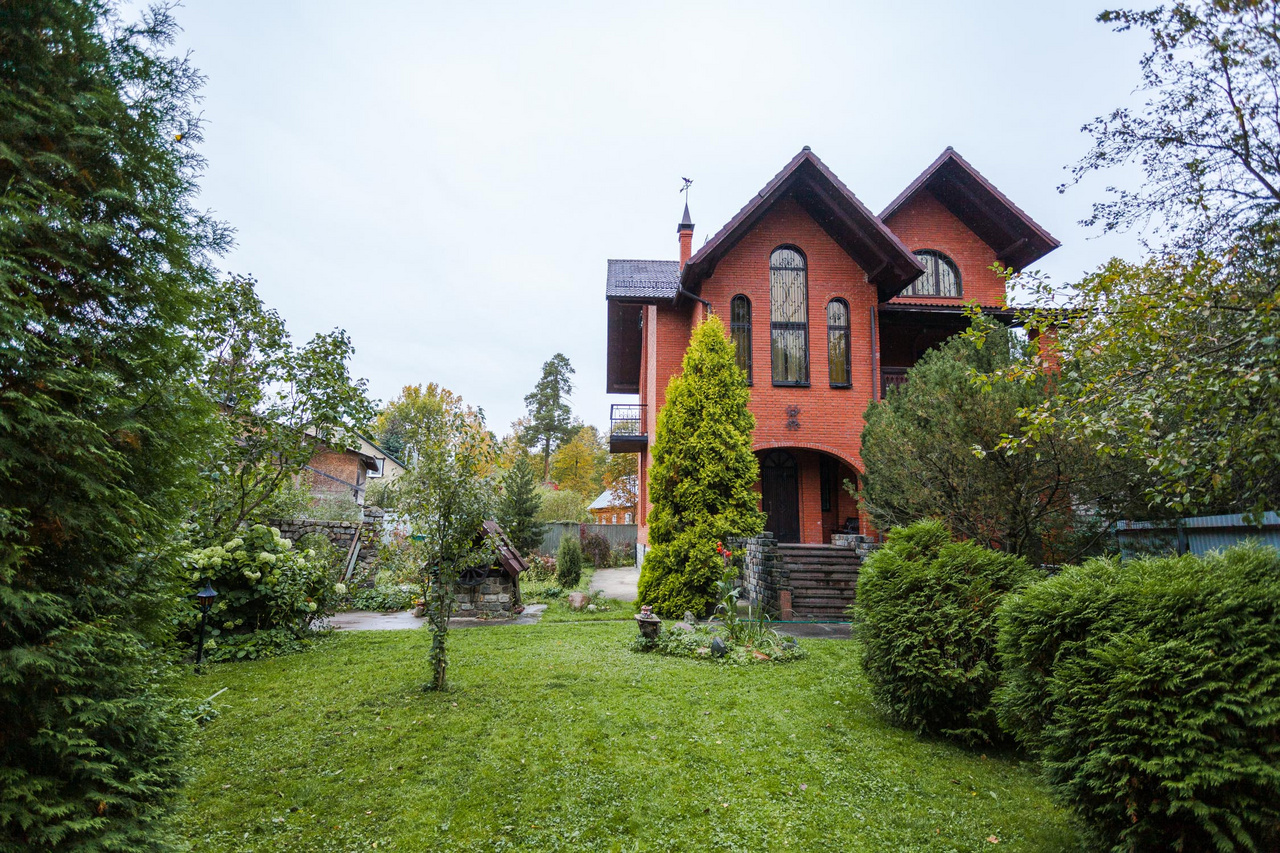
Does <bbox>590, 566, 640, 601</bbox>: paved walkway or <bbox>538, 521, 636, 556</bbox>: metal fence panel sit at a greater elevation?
<bbox>538, 521, 636, 556</bbox>: metal fence panel

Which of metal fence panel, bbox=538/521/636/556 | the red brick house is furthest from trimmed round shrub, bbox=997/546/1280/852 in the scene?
metal fence panel, bbox=538/521/636/556

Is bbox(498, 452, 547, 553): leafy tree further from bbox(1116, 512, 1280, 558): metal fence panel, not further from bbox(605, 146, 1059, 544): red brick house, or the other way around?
bbox(1116, 512, 1280, 558): metal fence panel

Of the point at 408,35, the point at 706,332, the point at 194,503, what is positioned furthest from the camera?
the point at 706,332

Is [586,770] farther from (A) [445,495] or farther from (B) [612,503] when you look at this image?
(B) [612,503]

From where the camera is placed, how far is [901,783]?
398 cm

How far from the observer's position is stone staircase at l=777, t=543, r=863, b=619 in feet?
34.9

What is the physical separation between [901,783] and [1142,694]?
71.3 inches

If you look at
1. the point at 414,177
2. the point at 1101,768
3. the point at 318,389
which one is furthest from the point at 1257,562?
the point at 414,177

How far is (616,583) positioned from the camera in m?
16.8

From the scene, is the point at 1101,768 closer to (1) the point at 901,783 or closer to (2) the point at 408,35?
(1) the point at 901,783

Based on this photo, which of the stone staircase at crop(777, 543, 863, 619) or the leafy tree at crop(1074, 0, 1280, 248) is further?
the stone staircase at crop(777, 543, 863, 619)

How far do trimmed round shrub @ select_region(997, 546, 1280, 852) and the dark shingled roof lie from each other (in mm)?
12196

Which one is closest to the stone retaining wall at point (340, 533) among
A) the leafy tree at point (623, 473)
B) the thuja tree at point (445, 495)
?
the thuja tree at point (445, 495)

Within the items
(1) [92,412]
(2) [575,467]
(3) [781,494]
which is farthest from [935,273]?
(2) [575,467]
